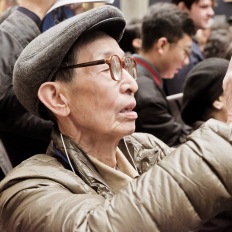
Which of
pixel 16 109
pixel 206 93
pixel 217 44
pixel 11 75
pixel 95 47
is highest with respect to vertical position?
pixel 95 47

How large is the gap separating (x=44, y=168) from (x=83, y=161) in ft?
0.41

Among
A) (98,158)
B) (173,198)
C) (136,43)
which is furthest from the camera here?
(136,43)

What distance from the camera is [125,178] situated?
67.0 inches

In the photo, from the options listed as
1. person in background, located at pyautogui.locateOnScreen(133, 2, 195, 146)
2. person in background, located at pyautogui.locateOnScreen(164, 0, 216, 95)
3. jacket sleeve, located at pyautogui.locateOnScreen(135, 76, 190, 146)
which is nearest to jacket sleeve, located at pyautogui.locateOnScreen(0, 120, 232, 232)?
jacket sleeve, located at pyautogui.locateOnScreen(135, 76, 190, 146)

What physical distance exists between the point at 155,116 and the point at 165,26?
765mm

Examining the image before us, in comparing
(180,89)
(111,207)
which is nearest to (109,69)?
(111,207)

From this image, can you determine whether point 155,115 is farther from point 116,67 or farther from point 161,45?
point 116,67

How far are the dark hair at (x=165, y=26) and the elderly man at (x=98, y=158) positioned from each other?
5.96 ft

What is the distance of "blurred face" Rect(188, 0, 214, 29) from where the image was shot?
14.8ft

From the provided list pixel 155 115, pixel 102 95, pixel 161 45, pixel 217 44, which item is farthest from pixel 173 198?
pixel 217 44

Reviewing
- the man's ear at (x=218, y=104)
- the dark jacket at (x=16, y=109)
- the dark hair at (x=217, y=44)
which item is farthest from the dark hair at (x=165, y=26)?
the dark jacket at (x=16, y=109)

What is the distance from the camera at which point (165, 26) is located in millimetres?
3705

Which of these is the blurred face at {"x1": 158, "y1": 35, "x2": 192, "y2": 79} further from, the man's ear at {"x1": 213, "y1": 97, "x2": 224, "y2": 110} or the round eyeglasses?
the round eyeglasses

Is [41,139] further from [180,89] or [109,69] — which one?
[180,89]
